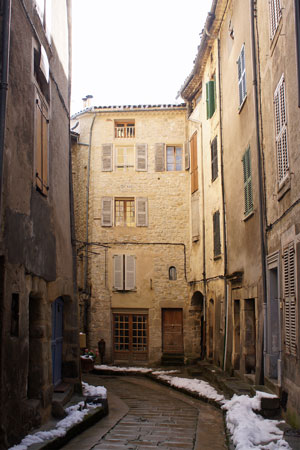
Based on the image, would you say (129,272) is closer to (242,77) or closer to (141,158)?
(141,158)

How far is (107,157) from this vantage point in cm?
2181

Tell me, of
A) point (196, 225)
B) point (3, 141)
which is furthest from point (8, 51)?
point (196, 225)

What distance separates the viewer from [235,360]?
42.5 ft

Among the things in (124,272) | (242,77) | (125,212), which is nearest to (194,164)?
(125,212)

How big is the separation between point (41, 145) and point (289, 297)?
181 inches

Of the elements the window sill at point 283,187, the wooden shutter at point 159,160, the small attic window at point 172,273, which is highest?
the wooden shutter at point 159,160

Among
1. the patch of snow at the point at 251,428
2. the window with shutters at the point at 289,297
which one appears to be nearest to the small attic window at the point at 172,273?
the patch of snow at the point at 251,428

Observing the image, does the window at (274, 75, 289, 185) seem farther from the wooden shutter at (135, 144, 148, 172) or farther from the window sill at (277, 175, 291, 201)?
the wooden shutter at (135, 144, 148, 172)

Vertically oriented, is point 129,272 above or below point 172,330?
above

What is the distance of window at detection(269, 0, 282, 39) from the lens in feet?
28.1

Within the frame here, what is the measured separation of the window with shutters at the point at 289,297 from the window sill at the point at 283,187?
837 millimetres

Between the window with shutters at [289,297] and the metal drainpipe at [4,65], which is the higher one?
the metal drainpipe at [4,65]

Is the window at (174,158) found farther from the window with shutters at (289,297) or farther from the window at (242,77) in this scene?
the window with shutters at (289,297)

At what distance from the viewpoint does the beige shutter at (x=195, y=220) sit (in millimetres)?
19703
